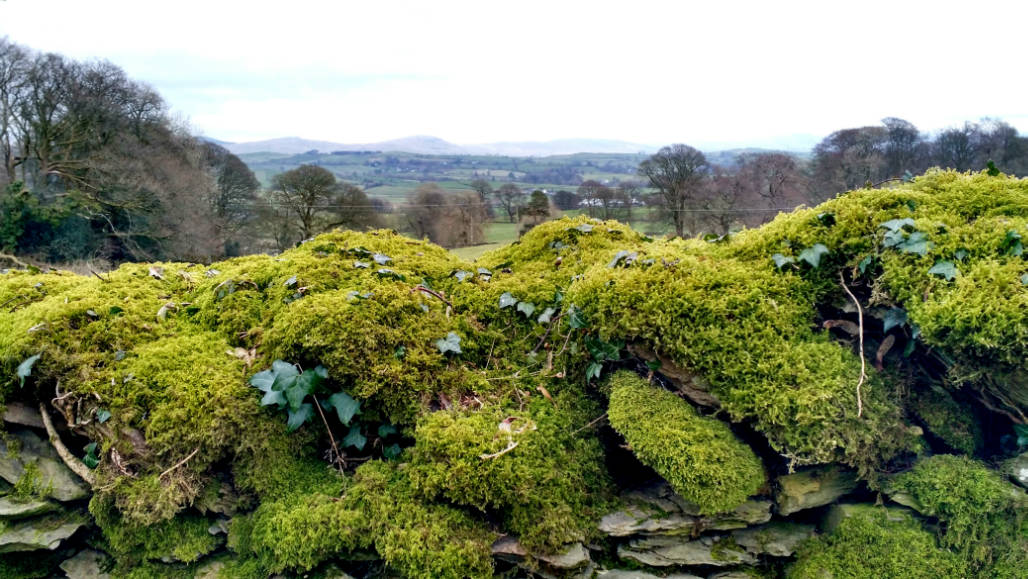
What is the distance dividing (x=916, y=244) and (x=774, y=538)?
2.21 meters

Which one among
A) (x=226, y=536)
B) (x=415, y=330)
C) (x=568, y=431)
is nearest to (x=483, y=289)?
(x=415, y=330)

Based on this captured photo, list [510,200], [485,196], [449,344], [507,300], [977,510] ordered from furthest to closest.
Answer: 1. [485,196]
2. [510,200]
3. [507,300]
4. [449,344]
5. [977,510]

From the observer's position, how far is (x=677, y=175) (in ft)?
126

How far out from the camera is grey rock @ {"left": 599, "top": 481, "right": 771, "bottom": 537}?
140 inches

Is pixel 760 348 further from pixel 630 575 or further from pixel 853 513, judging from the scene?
pixel 630 575

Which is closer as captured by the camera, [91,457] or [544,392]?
[91,457]

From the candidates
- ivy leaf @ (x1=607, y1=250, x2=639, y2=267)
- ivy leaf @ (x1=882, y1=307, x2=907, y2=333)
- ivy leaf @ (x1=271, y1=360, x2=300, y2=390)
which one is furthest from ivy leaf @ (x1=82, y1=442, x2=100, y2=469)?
ivy leaf @ (x1=882, y1=307, x2=907, y2=333)

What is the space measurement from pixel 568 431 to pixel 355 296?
192 cm

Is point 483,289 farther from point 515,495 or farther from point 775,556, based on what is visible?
point 775,556

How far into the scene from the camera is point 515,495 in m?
3.42

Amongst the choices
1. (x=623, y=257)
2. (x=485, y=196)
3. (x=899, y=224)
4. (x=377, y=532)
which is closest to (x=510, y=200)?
(x=485, y=196)

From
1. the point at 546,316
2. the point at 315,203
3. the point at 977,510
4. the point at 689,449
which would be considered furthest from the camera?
the point at 315,203

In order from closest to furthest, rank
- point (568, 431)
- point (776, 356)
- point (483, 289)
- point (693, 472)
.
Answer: point (693, 472)
point (776, 356)
point (568, 431)
point (483, 289)

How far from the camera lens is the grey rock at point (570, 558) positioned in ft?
11.0
